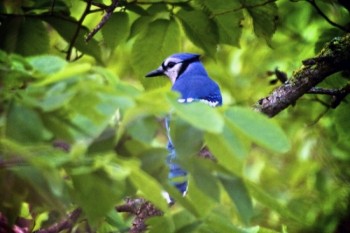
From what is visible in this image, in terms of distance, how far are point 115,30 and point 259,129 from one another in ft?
3.46

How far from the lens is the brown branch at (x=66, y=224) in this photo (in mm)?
1262

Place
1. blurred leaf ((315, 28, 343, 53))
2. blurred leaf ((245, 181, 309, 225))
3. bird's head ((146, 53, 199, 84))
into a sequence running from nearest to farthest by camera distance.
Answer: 1. blurred leaf ((245, 181, 309, 225))
2. blurred leaf ((315, 28, 343, 53))
3. bird's head ((146, 53, 199, 84))

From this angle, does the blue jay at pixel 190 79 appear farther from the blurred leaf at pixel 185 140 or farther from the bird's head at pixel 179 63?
the blurred leaf at pixel 185 140

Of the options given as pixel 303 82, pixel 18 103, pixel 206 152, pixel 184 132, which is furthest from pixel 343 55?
pixel 18 103

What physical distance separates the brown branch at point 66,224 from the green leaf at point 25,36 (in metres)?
0.45

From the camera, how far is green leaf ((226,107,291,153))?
0.97m

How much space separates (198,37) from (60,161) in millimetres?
1195

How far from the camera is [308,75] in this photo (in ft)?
6.43

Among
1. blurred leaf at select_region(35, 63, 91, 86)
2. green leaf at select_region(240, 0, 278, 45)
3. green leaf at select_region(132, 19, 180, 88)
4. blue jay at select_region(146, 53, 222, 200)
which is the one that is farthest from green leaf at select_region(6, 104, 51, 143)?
blue jay at select_region(146, 53, 222, 200)

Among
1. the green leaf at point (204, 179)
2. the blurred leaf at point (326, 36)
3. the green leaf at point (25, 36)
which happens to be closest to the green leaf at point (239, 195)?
the green leaf at point (204, 179)

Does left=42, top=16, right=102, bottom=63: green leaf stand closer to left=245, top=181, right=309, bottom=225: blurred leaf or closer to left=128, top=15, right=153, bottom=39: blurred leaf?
left=128, top=15, right=153, bottom=39: blurred leaf

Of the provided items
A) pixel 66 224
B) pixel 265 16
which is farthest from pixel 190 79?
pixel 66 224

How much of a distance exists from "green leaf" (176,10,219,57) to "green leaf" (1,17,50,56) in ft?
1.32

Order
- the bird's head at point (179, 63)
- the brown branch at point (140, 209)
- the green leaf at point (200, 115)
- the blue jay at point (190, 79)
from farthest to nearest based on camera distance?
the bird's head at point (179, 63) < the blue jay at point (190, 79) < the brown branch at point (140, 209) < the green leaf at point (200, 115)
